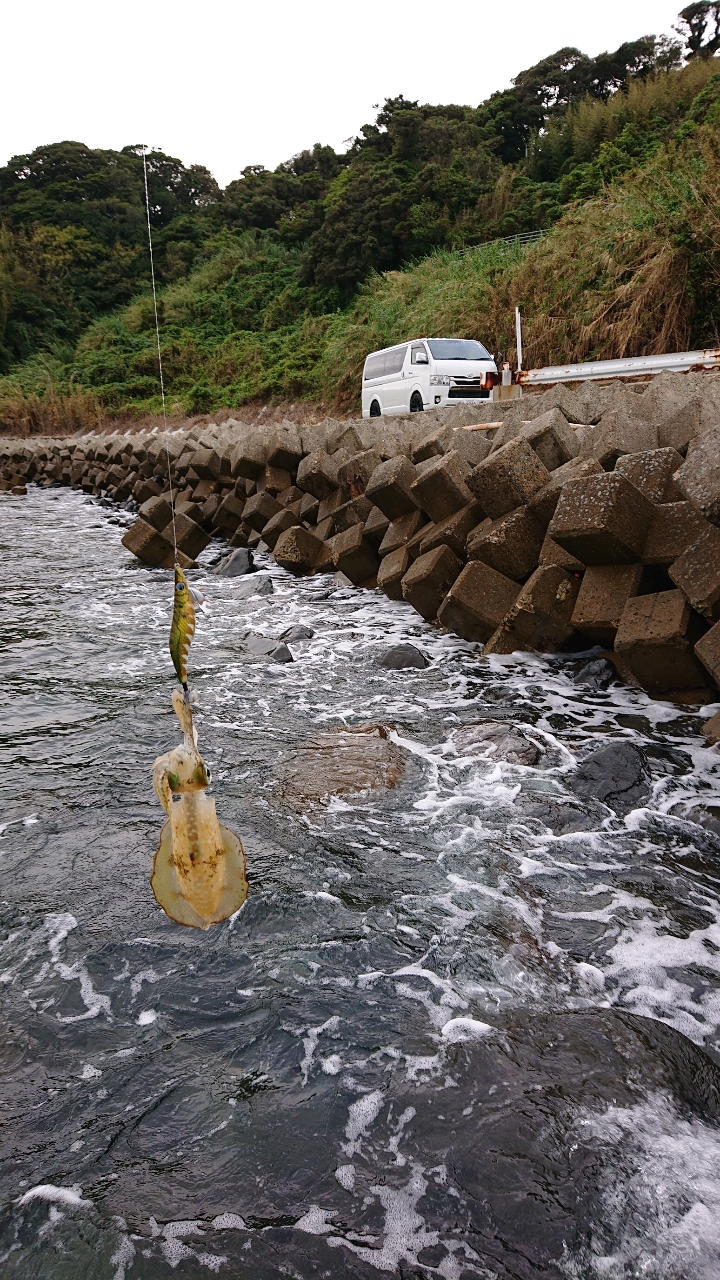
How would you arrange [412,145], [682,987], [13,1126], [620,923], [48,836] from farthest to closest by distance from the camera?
[412,145] → [48,836] → [620,923] → [682,987] → [13,1126]

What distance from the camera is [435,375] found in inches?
625

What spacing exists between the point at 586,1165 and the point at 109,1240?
3.77 feet

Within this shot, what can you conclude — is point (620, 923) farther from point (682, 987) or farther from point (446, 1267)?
point (446, 1267)

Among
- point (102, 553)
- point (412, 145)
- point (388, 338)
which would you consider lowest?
point (102, 553)

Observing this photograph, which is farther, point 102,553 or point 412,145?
point 412,145

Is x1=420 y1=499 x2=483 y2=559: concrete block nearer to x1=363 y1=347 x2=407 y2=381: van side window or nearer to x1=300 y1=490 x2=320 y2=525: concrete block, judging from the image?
x1=300 y1=490 x2=320 y2=525: concrete block

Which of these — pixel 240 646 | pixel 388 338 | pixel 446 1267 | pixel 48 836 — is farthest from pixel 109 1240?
pixel 388 338

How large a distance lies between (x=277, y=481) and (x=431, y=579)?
197 inches

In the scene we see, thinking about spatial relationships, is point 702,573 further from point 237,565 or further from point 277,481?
point 277,481

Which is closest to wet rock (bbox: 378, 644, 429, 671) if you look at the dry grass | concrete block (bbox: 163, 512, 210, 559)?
concrete block (bbox: 163, 512, 210, 559)

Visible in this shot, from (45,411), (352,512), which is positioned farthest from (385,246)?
(352,512)

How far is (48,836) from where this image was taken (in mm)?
3863

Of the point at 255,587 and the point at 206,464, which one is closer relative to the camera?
the point at 255,587

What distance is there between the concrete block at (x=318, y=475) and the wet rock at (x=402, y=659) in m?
4.05
